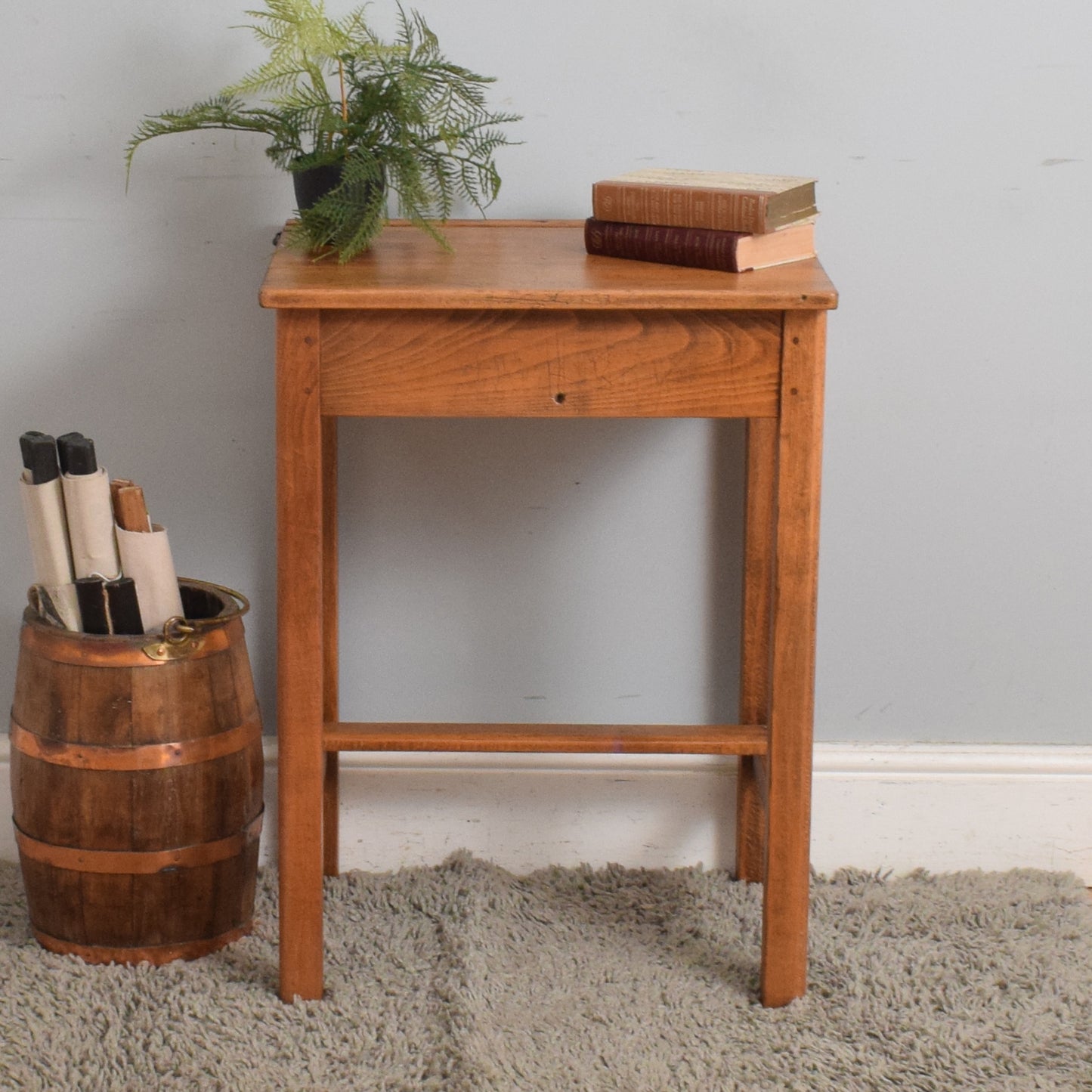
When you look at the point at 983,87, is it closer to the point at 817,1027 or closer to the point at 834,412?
the point at 834,412

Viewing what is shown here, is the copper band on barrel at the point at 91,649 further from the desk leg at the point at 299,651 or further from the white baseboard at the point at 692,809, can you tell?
the white baseboard at the point at 692,809

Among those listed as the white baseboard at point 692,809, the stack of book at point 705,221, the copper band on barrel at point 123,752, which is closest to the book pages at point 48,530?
the copper band on barrel at point 123,752

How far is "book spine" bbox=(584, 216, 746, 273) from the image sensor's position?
1231 mm

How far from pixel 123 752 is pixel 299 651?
227 mm

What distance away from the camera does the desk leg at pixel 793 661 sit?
120 cm

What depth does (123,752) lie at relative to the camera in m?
1.34

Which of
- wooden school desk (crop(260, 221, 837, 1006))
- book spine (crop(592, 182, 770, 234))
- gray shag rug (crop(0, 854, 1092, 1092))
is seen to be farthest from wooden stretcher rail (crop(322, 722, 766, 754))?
book spine (crop(592, 182, 770, 234))

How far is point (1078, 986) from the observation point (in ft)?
4.56

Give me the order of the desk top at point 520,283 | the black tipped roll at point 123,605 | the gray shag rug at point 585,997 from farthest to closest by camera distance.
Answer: the black tipped roll at point 123,605 → the gray shag rug at point 585,997 → the desk top at point 520,283

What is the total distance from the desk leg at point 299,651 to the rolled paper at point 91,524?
0.22m

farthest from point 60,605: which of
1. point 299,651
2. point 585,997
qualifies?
point 585,997

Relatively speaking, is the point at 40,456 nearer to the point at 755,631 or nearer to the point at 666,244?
the point at 666,244

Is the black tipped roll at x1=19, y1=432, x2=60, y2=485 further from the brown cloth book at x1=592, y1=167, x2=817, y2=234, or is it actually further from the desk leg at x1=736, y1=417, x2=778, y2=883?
the desk leg at x1=736, y1=417, x2=778, y2=883

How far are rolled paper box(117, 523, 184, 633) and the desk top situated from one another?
31cm
